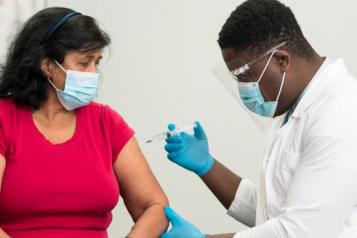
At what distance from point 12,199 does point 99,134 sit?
13.4 inches

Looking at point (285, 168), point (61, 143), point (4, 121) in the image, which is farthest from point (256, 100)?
point (4, 121)

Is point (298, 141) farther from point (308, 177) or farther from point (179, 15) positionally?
point (179, 15)

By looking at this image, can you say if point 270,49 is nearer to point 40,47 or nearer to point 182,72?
point 40,47

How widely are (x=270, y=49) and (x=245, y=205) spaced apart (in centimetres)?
62

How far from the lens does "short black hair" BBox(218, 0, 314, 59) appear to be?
1384 millimetres

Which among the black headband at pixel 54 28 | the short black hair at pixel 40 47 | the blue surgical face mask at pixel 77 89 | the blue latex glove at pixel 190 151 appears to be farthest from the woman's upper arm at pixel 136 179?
the black headband at pixel 54 28

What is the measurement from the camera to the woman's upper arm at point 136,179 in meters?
1.73

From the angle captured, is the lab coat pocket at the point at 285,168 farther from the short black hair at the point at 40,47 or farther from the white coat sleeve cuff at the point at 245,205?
the short black hair at the point at 40,47

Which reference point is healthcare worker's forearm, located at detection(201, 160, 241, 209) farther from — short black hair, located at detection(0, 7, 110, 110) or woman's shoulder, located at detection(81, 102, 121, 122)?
short black hair, located at detection(0, 7, 110, 110)

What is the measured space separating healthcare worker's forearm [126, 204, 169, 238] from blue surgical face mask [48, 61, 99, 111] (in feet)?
1.36

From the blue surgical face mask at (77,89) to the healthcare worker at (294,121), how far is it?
46 centimetres

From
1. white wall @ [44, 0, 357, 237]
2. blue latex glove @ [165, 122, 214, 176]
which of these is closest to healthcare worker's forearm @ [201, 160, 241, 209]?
blue latex glove @ [165, 122, 214, 176]

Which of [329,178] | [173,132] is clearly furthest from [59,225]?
[329,178]

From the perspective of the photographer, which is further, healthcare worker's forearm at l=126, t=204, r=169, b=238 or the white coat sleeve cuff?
the white coat sleeve cuff
